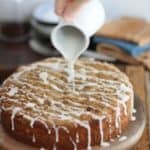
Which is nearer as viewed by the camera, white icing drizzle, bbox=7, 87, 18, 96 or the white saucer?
white icing drizzle, bbox=7, 87, 18, 96

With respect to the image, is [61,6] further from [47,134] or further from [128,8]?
[128,8]

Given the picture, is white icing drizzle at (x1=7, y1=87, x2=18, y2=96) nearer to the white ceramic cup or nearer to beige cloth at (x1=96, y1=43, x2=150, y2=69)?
the white ceramic cup

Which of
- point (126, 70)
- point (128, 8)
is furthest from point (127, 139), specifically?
point (128, 8)

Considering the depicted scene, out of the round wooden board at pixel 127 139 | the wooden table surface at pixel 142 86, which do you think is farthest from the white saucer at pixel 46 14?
the round wooden board at pixel 127 139

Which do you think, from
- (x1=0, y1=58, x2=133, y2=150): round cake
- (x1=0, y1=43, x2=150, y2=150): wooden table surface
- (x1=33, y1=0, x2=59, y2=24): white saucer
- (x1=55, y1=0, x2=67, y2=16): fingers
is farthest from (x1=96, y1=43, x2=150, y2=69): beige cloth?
(x1=55, y1=0, x2=67, y2=16): fingers

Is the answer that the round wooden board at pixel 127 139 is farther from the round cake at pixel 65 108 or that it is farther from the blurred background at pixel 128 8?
the blurred background at pixel 128 8

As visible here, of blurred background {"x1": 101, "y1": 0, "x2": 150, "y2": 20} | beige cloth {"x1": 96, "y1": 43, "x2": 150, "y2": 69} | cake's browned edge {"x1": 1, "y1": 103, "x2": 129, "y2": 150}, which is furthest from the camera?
blurred background {"x1": 101, "y1": 0, "x2": 150, "y2": 20}

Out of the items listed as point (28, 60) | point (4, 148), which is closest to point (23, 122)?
point (4, 148)
